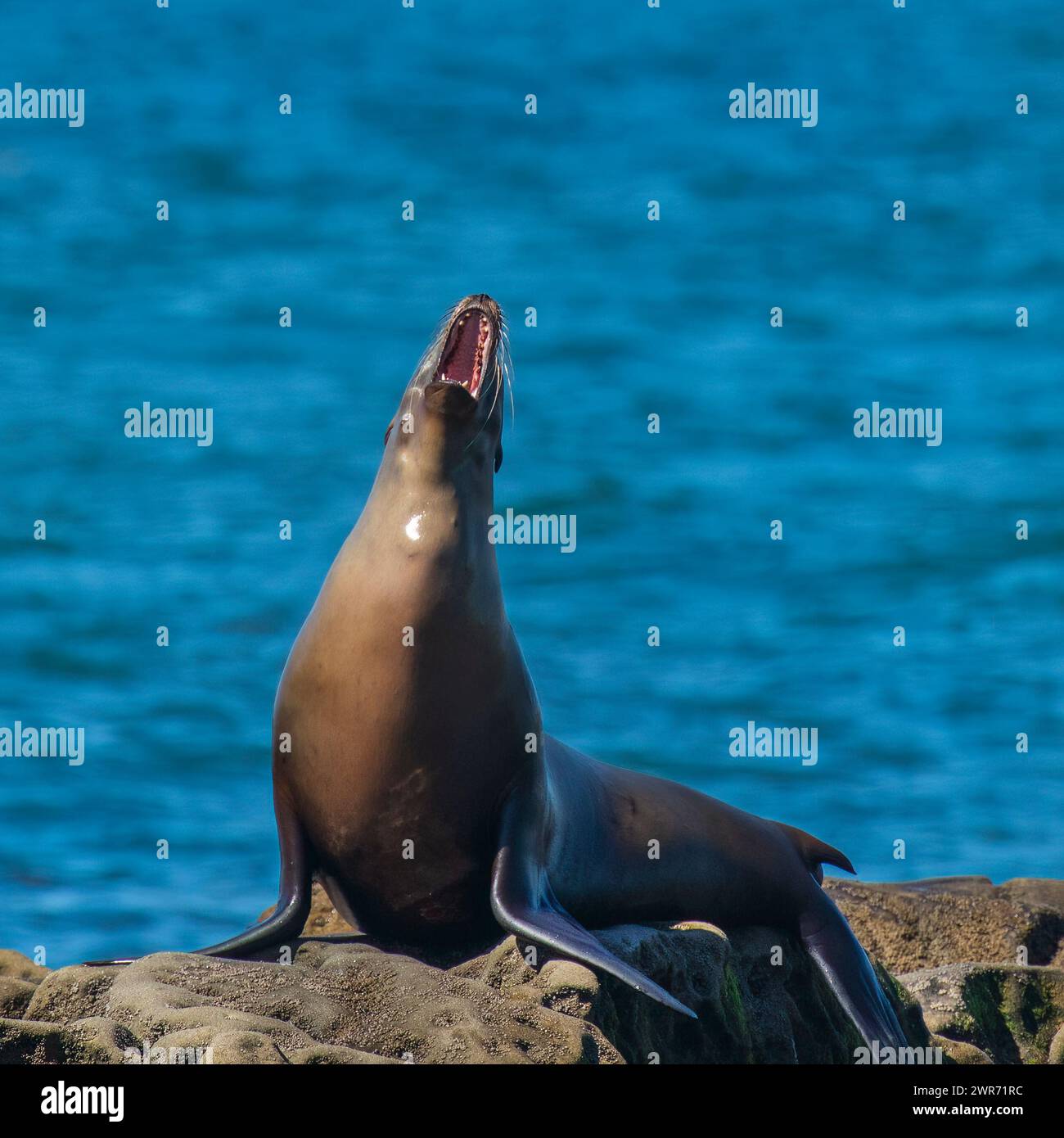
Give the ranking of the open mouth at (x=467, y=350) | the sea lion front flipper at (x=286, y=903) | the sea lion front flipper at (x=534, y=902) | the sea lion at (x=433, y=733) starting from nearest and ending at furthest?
the sea lion front flipper at (x=534, y=902)
the sea lion front flipper at (x=286, y=903)
the sea lion at (x=433, y=733)
the open mouth at (x=467, y=350)

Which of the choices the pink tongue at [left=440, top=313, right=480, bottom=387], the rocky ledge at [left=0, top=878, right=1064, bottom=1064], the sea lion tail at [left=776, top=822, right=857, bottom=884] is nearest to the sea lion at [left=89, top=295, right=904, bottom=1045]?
the pink tongue at [left=440, top=313, right=480, bottom=387]

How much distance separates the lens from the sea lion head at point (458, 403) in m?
7.27

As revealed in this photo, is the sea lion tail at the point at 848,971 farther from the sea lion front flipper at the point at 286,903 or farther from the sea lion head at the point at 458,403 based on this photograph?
the sea lion head at the point at 458,403

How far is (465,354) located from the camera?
7.54 metres

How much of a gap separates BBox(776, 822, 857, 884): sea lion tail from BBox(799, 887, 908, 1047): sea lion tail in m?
0.23

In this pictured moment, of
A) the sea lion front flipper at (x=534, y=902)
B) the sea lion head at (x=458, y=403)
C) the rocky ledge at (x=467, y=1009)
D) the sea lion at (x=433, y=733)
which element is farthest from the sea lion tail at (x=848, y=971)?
the sea lion head at (x=458, y=403)

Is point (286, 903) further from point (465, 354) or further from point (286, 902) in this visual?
point (465, 354)

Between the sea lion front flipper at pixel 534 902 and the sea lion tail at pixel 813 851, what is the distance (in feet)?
5.21

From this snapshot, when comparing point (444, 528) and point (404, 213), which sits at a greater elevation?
point (404, 213)

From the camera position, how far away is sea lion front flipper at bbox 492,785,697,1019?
20.5 ft

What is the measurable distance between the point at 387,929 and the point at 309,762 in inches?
25.6

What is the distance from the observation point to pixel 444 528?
718 cm
